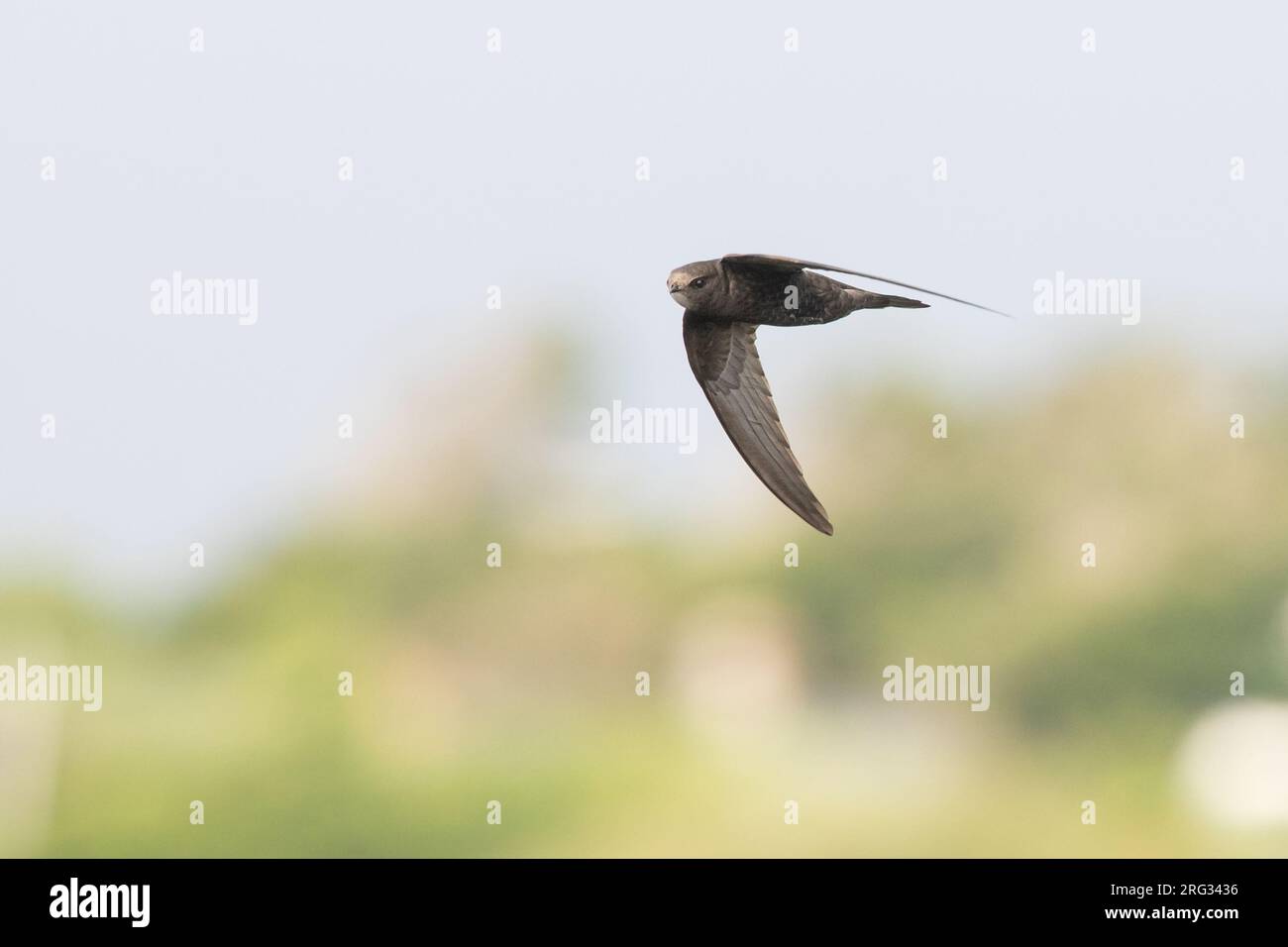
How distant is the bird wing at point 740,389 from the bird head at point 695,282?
1.44ft

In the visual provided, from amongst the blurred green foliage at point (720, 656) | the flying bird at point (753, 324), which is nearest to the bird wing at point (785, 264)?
the flying bird at point (753, 324)

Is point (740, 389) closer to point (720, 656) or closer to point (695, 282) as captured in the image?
point (695, 282)

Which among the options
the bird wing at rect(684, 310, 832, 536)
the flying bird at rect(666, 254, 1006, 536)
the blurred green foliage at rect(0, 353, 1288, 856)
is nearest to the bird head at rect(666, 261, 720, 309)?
the flying bird at rect(666, 254, 1006, 536)

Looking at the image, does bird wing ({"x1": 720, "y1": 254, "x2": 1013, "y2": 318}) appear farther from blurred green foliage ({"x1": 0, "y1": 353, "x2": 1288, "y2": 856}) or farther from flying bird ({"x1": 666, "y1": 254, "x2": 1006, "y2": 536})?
blurred green foliage ({"x1": 0, "y1": 353, "x2": 1288, "y2": 856})

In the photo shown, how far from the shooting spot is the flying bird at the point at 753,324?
17.7 ft

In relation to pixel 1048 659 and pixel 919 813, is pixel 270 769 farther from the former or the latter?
pixel 1048 659

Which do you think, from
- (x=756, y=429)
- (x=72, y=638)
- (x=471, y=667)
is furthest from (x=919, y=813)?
(x=756, y=429)

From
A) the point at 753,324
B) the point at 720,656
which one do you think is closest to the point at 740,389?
the point at 753,324

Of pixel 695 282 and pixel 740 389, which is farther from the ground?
pixel 695 282

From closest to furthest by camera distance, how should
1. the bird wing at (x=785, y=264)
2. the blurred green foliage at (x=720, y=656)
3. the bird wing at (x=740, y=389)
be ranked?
the bird wing at (x=785, y=264), the bird wing at (x=740, y=389), the blurred green foliage at (x=720, y=656)

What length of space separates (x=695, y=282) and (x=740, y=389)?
0.77 m

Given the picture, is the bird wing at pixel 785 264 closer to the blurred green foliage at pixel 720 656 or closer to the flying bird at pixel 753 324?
the flying bird at pixel 753 324

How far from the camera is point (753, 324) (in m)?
5.83

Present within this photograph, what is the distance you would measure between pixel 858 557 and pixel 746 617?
2260 mm
